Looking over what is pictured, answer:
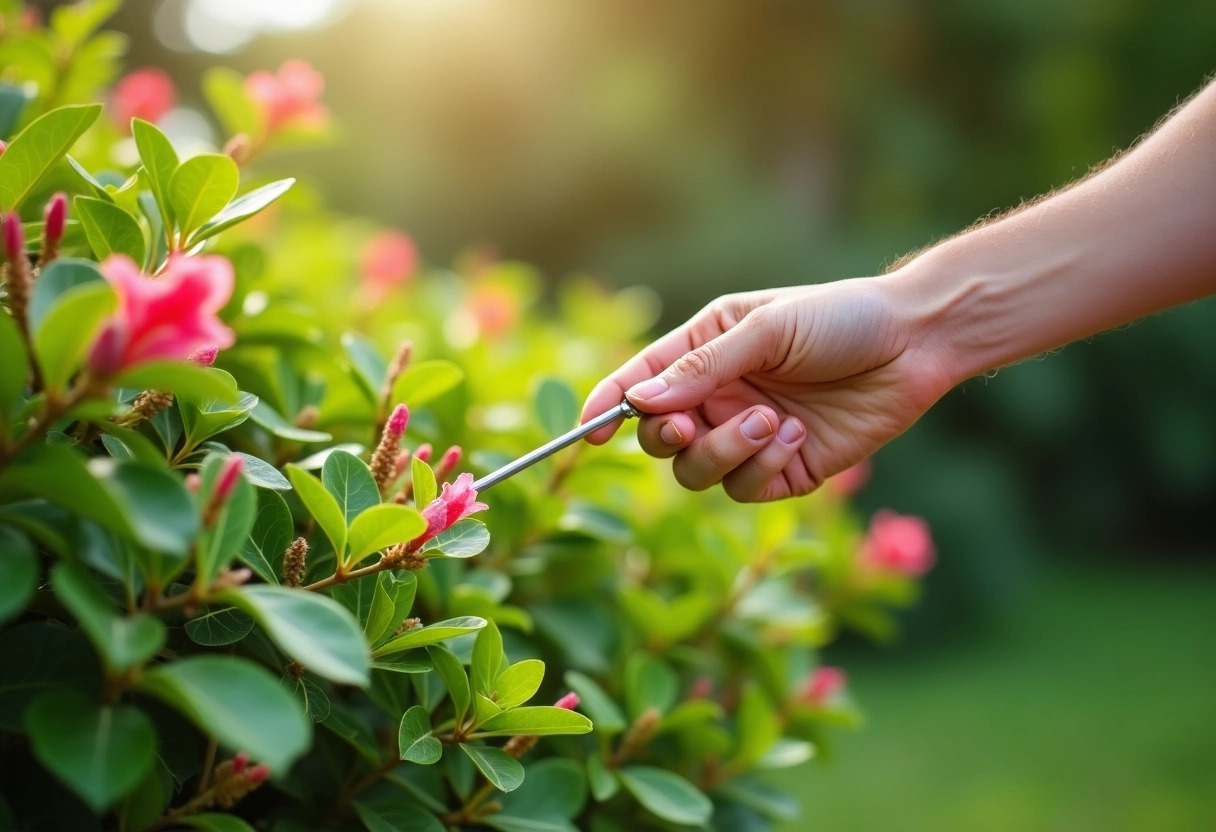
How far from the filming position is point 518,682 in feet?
3.10

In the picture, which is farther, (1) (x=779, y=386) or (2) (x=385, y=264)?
(2) (x=385, y=264)

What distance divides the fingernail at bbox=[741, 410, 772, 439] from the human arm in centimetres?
10

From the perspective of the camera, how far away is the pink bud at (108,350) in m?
0.64

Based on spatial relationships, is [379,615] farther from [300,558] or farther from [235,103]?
[235,103]

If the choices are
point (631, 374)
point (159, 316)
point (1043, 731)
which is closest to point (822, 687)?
point (631, 374)

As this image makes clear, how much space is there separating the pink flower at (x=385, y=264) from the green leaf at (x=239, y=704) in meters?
1.51

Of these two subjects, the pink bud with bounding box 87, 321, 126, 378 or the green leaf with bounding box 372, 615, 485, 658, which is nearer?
the pink bud with bounding box 87, 321, 126, 378

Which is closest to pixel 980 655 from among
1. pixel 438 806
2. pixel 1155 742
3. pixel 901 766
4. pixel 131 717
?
pixel 1155 742

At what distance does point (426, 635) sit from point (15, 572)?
33 cm

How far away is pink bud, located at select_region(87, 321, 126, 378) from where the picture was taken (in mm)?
636

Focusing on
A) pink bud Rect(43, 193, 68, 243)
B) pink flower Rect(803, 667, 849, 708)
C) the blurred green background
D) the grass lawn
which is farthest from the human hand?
the blurred green background

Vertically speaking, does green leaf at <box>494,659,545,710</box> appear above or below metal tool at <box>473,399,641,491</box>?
below

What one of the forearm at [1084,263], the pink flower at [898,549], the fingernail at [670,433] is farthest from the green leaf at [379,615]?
the pink flower at [898,549]

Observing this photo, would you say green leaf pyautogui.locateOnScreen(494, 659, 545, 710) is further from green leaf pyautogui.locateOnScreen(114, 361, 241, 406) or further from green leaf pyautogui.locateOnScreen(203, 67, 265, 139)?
green leaf pyautogui.locateOnScreen(203, 67, 265, 139)
